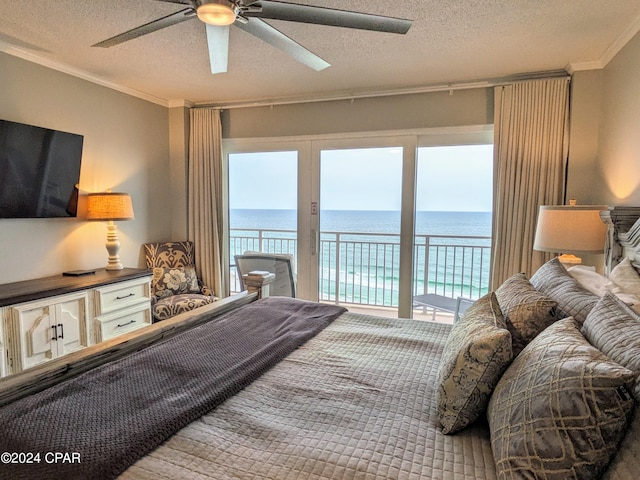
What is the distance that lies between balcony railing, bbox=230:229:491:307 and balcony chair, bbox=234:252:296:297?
62cm

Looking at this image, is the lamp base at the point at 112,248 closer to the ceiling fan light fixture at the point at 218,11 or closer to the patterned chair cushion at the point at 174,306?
the patterned chair cushion at the point at 174,306

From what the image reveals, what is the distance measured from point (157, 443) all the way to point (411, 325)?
147 centimetres

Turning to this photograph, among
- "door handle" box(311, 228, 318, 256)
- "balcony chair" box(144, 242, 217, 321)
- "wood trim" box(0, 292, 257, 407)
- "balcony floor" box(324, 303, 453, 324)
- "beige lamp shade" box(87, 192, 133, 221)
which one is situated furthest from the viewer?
"balcony floor" box(324, 303, 453, 324)

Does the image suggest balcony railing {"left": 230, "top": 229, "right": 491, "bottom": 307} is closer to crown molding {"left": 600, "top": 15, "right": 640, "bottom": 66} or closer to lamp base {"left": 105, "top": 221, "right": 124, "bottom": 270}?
lamp base {"left": 105, "top": 221, "right": 124, "bottom": 270}

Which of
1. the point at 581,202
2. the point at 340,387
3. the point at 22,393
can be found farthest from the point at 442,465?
the point at 581,202

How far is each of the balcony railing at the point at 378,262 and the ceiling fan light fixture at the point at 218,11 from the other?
266 cm

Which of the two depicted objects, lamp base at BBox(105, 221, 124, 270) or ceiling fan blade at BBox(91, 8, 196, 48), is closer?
ceiling fan blade at BBox(91, 8, 196, 48)

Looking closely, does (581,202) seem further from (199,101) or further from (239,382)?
(199,101)

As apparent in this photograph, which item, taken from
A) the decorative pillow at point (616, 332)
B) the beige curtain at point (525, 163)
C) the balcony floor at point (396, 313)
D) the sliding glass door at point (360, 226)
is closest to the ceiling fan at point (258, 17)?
the decorative pillow at point (616, 332)

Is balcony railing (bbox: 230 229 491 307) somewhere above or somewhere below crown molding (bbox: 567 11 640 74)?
below

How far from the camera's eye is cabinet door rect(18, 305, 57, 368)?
8.07 feet

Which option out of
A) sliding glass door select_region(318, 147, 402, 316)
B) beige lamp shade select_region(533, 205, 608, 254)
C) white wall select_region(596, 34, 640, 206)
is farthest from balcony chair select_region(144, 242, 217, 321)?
white wall select_region(596, 34, 640, 206)

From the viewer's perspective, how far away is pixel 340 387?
1420 millimetres

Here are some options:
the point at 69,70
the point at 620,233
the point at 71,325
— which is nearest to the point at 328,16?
the point at 620,233
